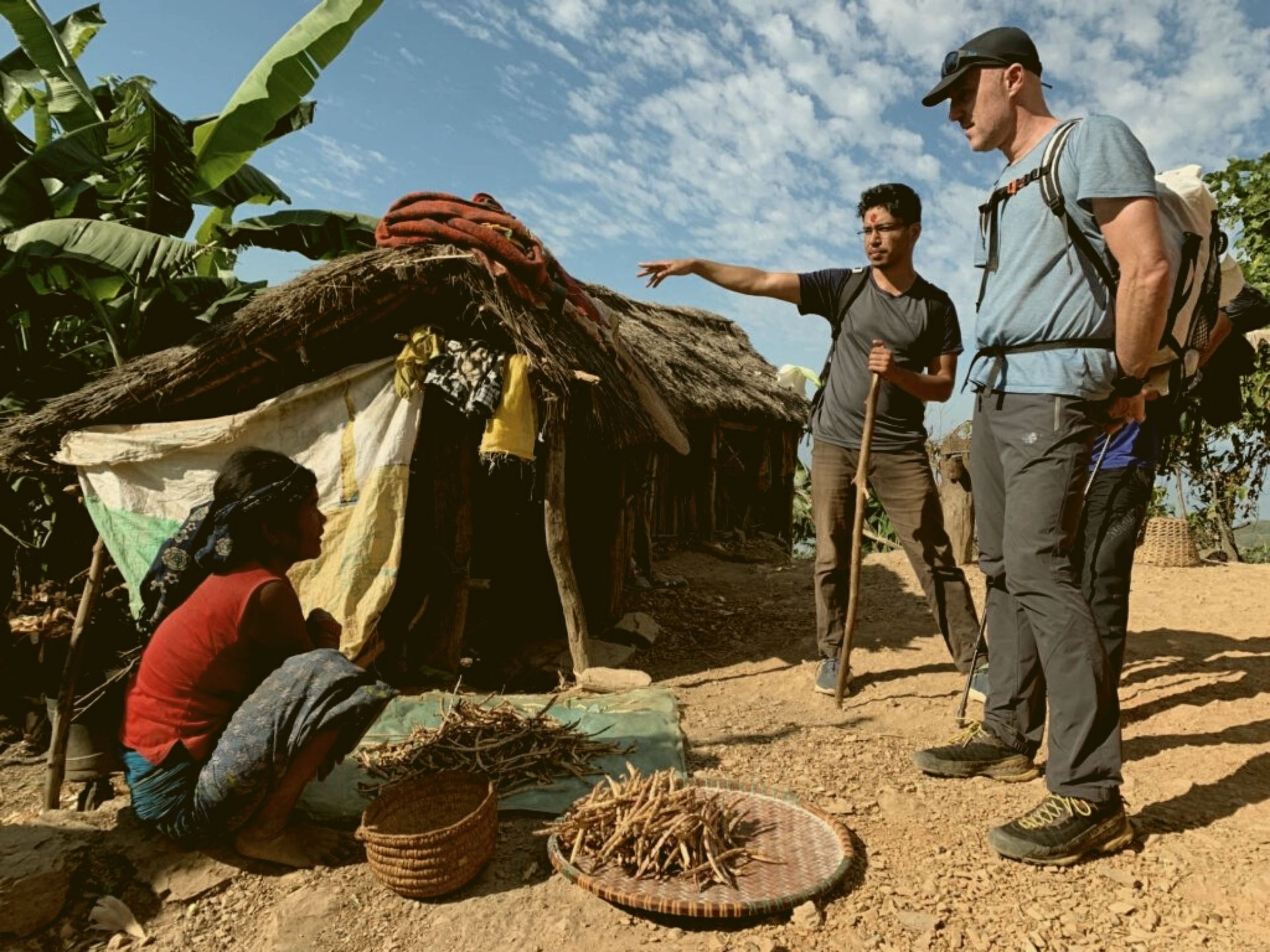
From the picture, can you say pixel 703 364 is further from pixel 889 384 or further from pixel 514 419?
pixel 889 384

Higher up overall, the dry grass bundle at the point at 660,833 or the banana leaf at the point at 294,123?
the banana leaf at the point at 294,123

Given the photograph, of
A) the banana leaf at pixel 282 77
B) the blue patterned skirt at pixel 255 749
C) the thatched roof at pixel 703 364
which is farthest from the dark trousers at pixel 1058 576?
the thatched roof at pixel 703 364

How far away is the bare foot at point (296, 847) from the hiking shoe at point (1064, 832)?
221cm

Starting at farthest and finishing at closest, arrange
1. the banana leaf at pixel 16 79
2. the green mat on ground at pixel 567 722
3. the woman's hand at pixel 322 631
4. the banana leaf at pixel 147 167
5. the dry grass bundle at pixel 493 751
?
the banana leaf at pixel 16 79, the banana leaf at pixel 147 167, the dry grass bundle at pixel 493 751, the green mat on ground at pixel 567 722, the woman's hand at pixel 322 631

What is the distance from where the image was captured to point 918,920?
2242mm

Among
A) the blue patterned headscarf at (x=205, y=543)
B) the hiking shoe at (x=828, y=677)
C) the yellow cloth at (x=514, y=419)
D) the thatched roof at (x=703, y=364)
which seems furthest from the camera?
the thatched roof at (x=703, y=364)

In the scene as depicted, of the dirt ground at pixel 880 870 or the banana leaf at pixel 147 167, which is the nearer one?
the dirt ground at pixel 880 870

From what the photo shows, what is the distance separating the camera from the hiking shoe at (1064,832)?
94.1 inches

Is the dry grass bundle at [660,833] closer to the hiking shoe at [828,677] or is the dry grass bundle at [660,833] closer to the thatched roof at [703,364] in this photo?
the hiking shoe at [828,677]

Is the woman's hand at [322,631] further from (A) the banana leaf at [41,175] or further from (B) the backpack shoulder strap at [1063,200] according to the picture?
(A) the banana leaf at [41,175]

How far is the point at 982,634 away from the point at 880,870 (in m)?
1.65

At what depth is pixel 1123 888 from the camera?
232 centimetres

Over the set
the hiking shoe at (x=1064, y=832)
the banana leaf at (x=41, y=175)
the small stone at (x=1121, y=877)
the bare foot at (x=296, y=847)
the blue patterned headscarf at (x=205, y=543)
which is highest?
the banana leaf at (x=41, y=175)

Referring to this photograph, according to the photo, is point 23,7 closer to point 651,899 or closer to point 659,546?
point 651,899
